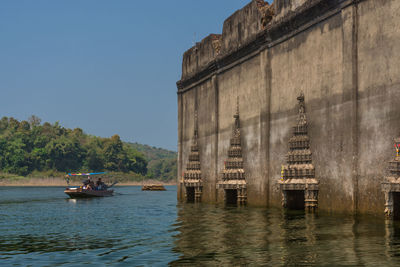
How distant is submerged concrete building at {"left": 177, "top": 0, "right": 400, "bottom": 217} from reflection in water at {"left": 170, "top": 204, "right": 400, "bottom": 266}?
4.76 feet

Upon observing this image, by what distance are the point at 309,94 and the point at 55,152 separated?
112134 mm

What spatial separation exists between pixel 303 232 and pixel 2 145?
4756 inches

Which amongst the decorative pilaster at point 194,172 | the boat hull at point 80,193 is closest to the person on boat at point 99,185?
the boat hull at point 80,193

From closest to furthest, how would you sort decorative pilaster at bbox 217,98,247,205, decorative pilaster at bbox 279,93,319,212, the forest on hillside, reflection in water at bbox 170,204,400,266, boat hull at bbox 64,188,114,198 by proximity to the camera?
reflection in water at bbox 170,204,400,266, decorative pilaster at bbox 279,93,319,212, decorative pilaster at bbox 217,98,247,205, boat hull at bbox 64,188,114,198, the forest on hillside

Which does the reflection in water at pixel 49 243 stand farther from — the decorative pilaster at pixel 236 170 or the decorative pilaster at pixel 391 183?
the decorative pilaster at pixel 236 170

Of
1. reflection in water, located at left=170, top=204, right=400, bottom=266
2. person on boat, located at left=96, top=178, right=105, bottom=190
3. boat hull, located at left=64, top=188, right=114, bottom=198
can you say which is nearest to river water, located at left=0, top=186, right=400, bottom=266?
reflection in water, located at left=170, top=204, right=400, bottom=266

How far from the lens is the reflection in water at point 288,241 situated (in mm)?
10711

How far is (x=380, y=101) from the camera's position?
15742 mm

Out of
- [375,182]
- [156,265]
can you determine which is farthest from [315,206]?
[156,265]

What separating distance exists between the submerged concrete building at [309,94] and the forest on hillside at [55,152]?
101 m

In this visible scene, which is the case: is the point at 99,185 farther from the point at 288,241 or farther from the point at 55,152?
the point at 55,152

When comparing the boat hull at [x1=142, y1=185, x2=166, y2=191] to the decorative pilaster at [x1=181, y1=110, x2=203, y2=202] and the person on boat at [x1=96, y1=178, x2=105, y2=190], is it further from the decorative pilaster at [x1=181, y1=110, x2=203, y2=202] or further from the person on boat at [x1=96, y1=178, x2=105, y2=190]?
the decorative pilaster at [x1=181, y1=110, x2=203, y2=202]

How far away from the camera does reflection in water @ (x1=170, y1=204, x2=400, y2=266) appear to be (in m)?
10.7

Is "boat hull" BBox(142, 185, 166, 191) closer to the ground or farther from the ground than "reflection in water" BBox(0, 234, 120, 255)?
closer to the ground
